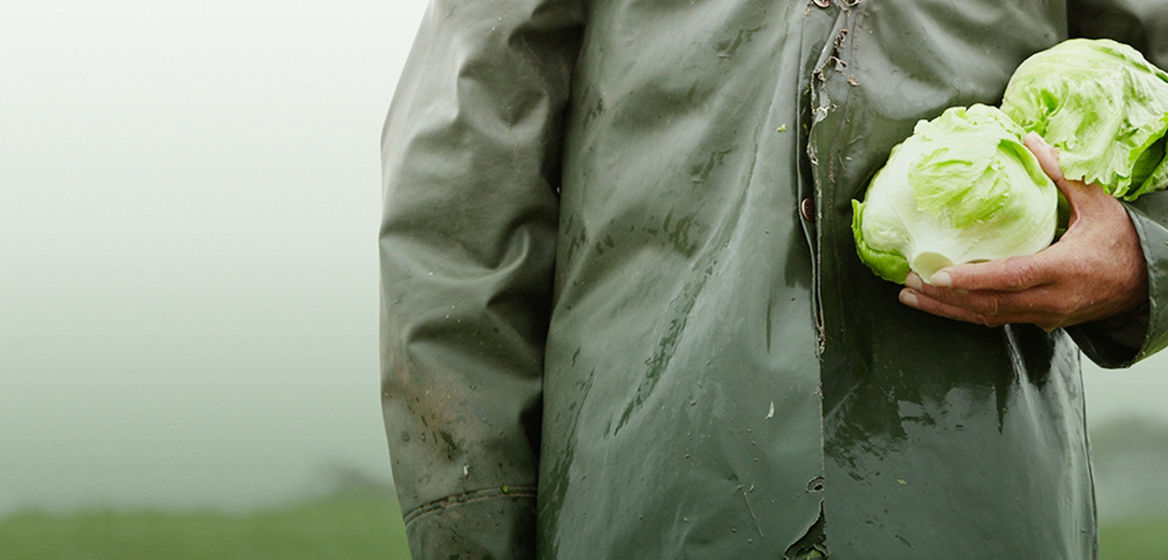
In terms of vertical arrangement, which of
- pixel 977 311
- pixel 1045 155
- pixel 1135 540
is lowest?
pixel 1135 540

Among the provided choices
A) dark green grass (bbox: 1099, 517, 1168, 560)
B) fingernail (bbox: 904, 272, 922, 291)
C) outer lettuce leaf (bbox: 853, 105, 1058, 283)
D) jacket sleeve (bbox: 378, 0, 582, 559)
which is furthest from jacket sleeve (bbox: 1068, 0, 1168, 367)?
dark green grass (bbox: 1099, 517, 1168, 560)

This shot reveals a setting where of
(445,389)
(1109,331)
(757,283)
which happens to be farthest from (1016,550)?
(445,389)

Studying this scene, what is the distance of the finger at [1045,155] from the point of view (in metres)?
1.19

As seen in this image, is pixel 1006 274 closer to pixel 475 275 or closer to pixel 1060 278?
pixel 1060 278

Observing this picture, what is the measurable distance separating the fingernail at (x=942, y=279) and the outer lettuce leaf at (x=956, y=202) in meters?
0.01

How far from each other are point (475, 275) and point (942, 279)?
0.58m

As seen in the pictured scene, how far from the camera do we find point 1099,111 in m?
1.23

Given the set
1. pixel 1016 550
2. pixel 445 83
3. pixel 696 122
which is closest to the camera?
pixel 1016 550

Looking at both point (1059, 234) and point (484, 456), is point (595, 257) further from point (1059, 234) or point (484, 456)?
point (1059, 234)

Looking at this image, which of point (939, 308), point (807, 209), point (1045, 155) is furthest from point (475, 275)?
point (1045, 155)

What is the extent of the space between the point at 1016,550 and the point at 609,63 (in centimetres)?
72

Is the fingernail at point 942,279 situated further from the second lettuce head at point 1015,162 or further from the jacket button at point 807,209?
the jacket button at point 807,209

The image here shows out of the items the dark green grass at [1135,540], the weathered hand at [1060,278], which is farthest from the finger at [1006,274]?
the dark green grass at [1135,540]

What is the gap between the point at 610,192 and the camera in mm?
1378
